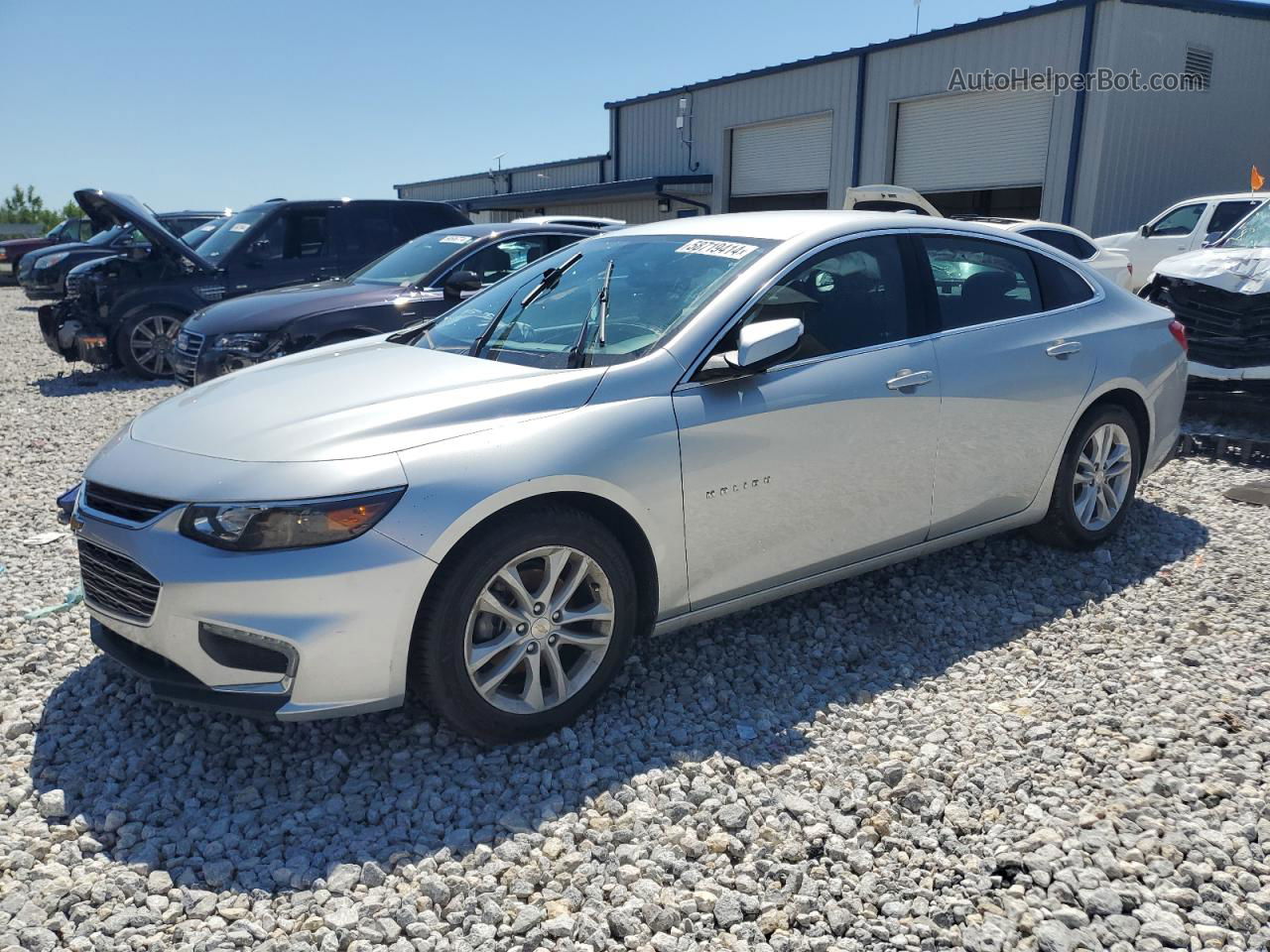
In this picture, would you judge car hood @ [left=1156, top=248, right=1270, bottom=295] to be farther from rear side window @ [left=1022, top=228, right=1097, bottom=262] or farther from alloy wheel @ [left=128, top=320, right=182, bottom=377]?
alloy wheel @ [left=128, top=320, right=182, bottom=377]

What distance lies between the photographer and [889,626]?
4.23 metres

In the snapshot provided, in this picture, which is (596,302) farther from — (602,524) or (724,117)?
(724,117)

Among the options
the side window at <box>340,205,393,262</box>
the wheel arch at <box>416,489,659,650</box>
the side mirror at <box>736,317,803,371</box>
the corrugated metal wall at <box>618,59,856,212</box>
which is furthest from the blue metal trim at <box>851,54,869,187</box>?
the wheel arch at <box>416,489,659,650</box>

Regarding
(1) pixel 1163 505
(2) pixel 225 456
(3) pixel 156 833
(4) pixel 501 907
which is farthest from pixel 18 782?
(1) pixel 1163 505

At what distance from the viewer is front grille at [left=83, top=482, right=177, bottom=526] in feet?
9.98

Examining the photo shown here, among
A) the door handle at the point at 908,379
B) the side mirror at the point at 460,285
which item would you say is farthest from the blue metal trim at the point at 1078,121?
the door handle at the point at 908,379

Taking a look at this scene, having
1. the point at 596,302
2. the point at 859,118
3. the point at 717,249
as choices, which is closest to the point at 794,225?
the point at 717,249

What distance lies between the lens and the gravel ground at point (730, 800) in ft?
8.25

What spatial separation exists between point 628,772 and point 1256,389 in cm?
678

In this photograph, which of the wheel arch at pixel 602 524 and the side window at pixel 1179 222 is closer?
the wheel arch at pixel 602 524

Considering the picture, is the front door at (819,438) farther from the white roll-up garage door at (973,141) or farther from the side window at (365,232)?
the white roll-up garage door at (973,141)

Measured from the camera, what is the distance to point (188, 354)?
327 inches

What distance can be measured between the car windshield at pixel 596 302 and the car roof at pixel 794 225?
0.08m

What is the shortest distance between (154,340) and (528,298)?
817 centimetres
